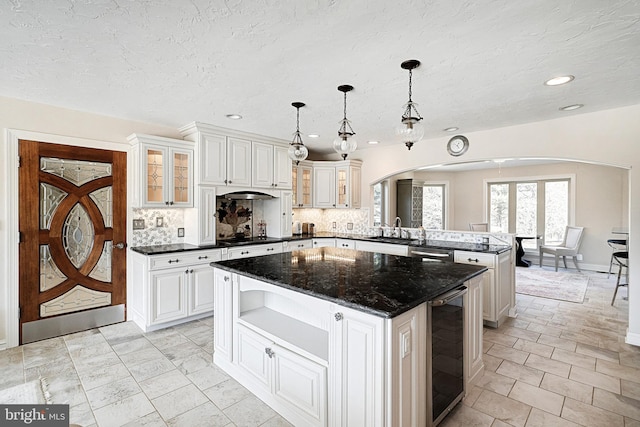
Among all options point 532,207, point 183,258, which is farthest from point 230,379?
point 532,207

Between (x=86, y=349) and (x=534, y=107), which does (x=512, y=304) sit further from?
(x=86, y=349)

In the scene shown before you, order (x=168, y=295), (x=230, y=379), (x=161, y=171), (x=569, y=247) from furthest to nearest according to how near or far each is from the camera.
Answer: (x=569, y=247) < (x=161, y=171) < (x=168, y=295) < (x=230, y=379)

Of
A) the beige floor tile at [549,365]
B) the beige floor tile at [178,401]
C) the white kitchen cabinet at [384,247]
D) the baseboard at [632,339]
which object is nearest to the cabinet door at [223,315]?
the beige floor tile at [178,401]

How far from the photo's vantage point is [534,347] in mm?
3156

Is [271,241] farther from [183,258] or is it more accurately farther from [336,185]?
[336,185]

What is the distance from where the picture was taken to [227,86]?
107 inches

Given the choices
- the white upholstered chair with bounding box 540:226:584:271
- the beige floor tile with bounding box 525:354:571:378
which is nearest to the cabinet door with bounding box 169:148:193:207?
the beige floor tile with bounding box 525:354:571:378

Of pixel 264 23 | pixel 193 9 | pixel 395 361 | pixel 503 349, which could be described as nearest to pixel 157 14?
pixel 193 9

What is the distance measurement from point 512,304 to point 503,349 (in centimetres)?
119

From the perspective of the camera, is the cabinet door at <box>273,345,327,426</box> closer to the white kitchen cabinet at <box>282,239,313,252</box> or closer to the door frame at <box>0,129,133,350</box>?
the white kitchen cabinet at <box>282,239,313,252</box>

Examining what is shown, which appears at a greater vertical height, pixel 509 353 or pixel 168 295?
pixel 168 295

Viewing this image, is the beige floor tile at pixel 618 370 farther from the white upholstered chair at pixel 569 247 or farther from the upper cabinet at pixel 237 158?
the white upholstered chair at pixel 569 247

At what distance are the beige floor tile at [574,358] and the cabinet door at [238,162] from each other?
13.4 ft

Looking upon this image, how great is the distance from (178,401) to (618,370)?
3.68 metres
